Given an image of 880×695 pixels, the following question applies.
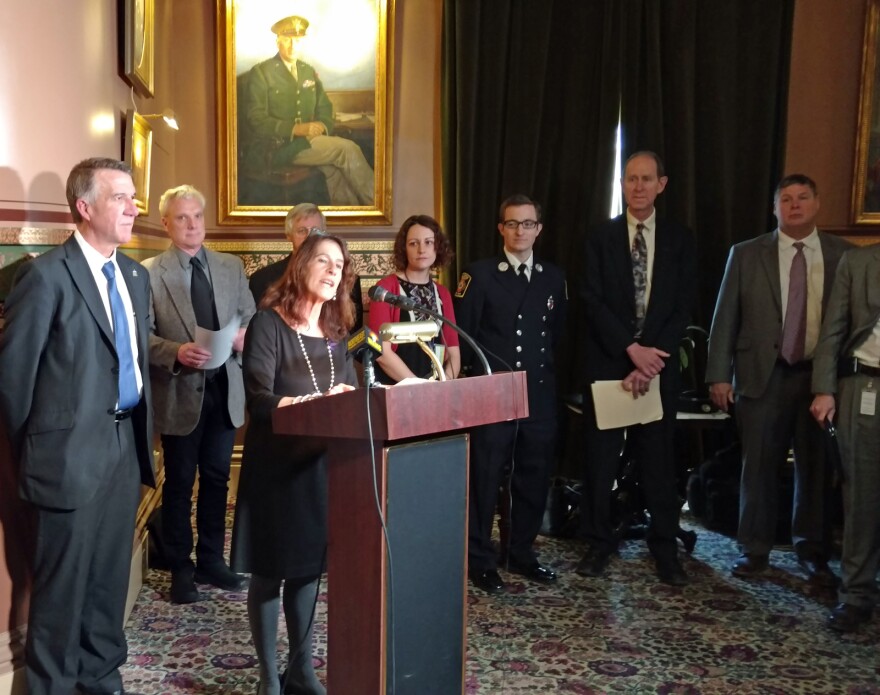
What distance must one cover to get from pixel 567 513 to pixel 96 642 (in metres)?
A: 2.47

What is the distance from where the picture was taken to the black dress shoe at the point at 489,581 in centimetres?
367

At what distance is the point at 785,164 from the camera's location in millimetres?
4918

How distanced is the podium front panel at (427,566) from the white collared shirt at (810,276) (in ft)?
7.57

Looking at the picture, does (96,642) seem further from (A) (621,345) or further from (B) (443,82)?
(B) (443,82)

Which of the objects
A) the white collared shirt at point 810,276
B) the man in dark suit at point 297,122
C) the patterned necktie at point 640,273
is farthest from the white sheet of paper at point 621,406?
the man in dark suit at point 297,122

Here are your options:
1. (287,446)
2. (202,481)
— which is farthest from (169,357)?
(287,446)

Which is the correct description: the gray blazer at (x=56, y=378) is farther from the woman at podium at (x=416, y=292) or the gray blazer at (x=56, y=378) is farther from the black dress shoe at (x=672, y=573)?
the black dress shoe at (x=672, y=573)

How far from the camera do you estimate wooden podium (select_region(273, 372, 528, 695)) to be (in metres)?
1.93

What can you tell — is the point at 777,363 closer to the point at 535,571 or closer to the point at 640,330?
the point at 640,330

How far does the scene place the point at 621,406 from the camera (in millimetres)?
3789

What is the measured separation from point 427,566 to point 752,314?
2.45 metres

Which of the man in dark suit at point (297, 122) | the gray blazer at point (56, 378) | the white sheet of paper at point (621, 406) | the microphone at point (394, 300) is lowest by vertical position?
the white sheet of paper at point (621, 406)

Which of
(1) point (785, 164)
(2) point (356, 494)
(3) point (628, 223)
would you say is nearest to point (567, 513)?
(3) point (628, 223)

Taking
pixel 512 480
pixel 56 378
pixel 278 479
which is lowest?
pixel 512 480
